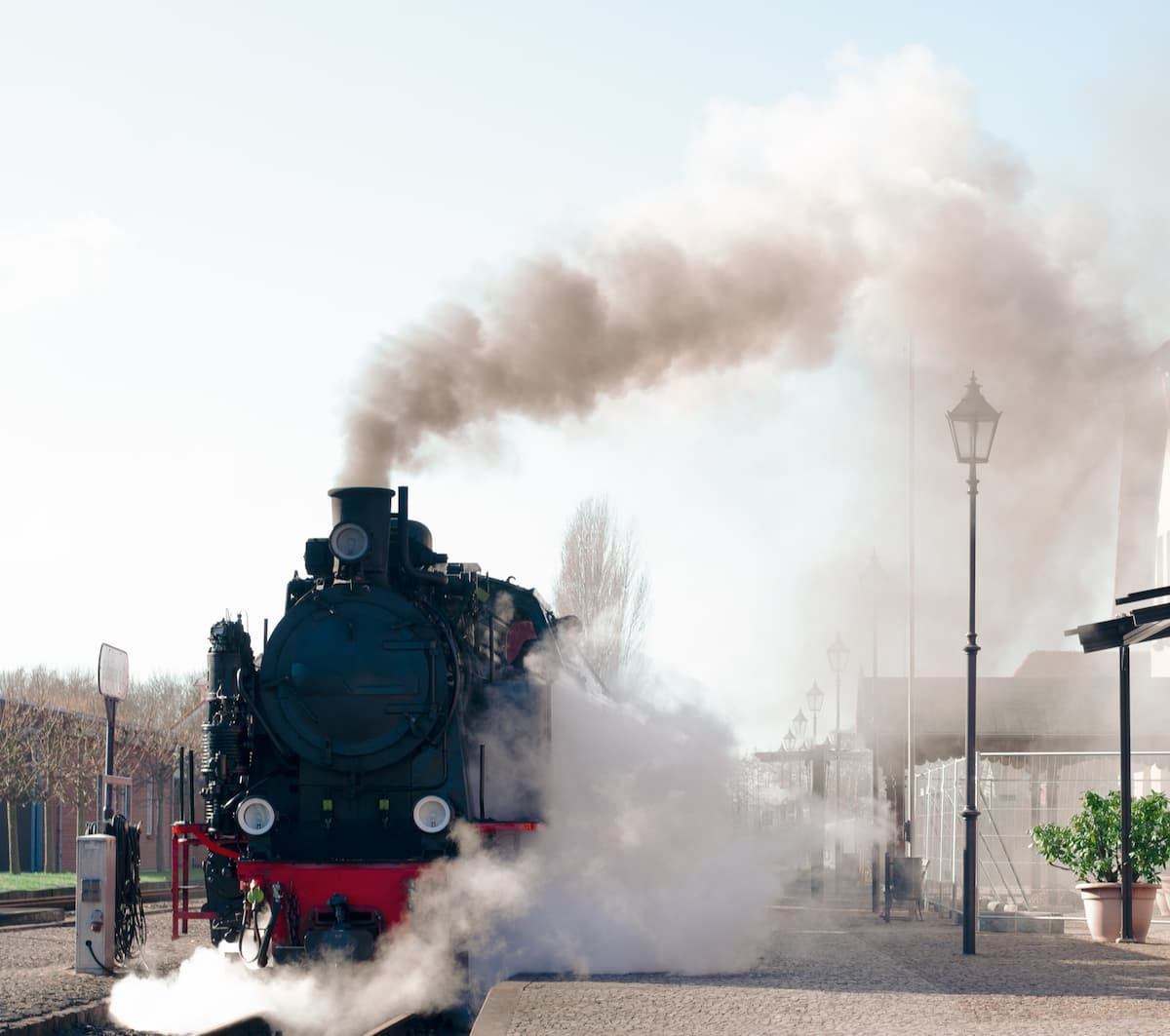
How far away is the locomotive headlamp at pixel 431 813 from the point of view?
447 inches

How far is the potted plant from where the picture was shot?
1655 cm

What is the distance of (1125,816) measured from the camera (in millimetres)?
16109

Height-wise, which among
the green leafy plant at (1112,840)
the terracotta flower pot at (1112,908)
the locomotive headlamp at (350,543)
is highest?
the locomotive headlamp at (350,543)

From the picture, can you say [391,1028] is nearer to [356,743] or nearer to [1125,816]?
[356,743]

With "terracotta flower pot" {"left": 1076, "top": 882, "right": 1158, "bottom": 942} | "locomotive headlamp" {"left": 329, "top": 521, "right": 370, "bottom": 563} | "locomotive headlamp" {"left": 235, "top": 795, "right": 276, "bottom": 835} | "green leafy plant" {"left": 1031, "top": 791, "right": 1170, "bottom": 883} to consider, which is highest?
"locomotive headlamp" {"left": 329, "top": 521, "right": 370, "bottom": 563}

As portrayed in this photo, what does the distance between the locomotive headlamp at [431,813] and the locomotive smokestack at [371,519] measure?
5.60 ft

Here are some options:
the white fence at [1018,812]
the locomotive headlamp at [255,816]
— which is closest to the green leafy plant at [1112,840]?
the white fence at [1018,812]

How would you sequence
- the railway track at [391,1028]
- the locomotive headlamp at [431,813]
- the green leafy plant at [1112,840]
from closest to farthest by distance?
the railway track at [391,1028] < the locomotive headlamp at [431,813] < the green leafy plant at [1112,840]

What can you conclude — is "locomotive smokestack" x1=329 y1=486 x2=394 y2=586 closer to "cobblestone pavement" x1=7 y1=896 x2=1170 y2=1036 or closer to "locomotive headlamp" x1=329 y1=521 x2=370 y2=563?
"locomotive headlamp" x1=329 y1=521 x2=370 y2=563

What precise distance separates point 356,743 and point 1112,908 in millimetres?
8847

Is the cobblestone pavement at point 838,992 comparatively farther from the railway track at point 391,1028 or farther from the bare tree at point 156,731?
the bare tree at point 156,731

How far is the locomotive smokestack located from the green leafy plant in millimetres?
8561

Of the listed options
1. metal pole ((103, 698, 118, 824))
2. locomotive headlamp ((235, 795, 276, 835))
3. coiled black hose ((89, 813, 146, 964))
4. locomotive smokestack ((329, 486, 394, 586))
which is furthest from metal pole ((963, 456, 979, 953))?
metal pole ((103, 698, 118, 824))

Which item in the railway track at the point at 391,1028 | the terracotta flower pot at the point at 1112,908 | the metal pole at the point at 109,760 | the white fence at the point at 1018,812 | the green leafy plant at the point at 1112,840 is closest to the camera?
the railway track at the point at 391,1028
